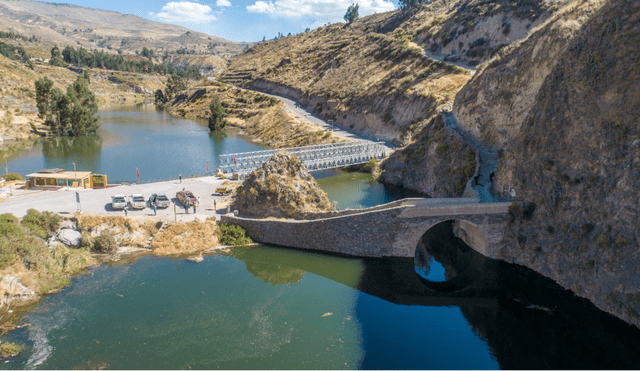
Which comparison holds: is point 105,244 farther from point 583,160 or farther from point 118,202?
point 583,160

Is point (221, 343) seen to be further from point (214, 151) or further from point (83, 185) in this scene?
point (214, 151)

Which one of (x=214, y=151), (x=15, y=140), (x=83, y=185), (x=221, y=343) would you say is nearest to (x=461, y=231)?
(x=221, y=343)

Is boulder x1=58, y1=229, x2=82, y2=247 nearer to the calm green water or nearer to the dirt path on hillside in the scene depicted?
the calm green water

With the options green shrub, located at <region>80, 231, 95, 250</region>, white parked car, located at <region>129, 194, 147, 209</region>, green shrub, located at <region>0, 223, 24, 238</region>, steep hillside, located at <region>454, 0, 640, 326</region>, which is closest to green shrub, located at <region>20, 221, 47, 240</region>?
green shrub, located at <region>0, 223, 24, 238</region>

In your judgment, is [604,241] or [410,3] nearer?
[604,241]

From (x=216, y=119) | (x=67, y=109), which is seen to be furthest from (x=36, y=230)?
(x=216, y=119)

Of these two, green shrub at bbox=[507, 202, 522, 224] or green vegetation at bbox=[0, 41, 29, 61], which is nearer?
green shrub at bbox=[507, 202, 522, 224]

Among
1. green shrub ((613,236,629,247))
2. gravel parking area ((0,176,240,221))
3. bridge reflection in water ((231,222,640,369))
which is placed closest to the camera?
bridge reflection in water ((231,222,640,369))
